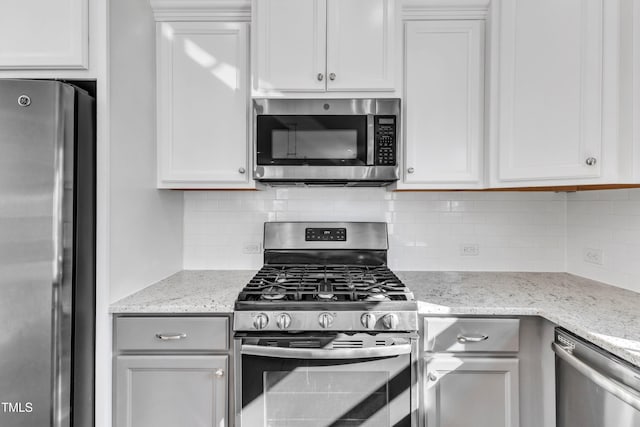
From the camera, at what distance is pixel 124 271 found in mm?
1619

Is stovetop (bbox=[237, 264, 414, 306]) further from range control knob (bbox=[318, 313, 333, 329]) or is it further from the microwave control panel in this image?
the microwave control panel

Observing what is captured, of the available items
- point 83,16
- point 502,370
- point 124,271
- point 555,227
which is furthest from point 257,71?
Result: point 555,227

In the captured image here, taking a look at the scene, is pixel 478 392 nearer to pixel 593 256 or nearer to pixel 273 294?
pixel 273 294

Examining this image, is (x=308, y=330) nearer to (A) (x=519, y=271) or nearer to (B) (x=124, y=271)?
(B) (x=124, y=271)

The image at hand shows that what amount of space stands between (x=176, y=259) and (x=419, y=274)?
4.39 ft

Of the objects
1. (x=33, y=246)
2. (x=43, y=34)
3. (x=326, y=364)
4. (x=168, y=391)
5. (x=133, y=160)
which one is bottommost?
(x=168, y=391)

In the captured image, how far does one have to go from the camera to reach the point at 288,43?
185 centimetres

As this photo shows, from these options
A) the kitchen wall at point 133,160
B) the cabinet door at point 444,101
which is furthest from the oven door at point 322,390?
the cabinet door at point 444,101

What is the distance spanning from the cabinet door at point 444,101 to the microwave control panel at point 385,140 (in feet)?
0.32

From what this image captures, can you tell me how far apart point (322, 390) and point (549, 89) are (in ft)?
4.98

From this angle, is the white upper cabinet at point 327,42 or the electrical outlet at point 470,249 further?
the electrical outlet at point 470,249

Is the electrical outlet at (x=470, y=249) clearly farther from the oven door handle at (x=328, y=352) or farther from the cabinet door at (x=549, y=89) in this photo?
the oven door handle at (x=328, y=352)

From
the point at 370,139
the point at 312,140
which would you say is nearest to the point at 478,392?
the point at 370,139

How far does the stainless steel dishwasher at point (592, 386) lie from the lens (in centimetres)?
109
